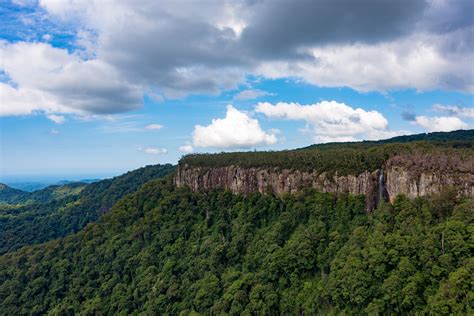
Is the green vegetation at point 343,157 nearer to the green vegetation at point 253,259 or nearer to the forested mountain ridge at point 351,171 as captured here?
the forested mountain ridge at point 351,171

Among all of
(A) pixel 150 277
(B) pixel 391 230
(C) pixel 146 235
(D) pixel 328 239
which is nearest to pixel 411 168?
(B) pixel 391 230

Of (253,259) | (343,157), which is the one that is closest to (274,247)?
(253,259)

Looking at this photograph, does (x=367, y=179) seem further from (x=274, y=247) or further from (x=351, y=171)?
(x=274, y=247)

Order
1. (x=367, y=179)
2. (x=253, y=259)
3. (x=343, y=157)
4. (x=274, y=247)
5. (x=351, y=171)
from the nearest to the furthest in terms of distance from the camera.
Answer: (x=274, y=247) → (x=367, y=179) → (x=253, y=259) → (x=351, y=171) → (x=343, y=157)

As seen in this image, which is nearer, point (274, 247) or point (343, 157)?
point (274, 247)

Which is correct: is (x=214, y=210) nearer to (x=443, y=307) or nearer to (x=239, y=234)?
A: (x=239, y=234)

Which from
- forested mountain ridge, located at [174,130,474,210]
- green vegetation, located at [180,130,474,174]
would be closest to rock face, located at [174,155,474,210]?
forested mountain ridge, located at [174,130,474,210]

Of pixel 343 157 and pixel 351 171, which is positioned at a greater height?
pixel 343 157
